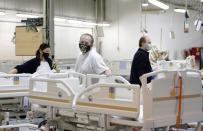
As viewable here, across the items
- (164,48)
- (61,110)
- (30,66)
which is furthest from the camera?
(164,48)

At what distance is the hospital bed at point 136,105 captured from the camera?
9.57 ft

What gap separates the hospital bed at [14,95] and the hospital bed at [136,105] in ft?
4.01

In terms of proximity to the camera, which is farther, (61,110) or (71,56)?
(71,56)

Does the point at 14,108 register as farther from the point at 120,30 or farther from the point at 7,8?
the point at 120,30

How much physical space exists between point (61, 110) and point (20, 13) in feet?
31.9

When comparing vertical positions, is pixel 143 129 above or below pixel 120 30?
below

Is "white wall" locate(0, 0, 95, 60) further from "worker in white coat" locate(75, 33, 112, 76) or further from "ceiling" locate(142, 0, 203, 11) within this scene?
"worker in white coat" locate(75, 33, 112, 76)

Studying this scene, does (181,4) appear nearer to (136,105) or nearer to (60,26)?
(60,26)

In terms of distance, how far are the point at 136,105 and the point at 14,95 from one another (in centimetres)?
219

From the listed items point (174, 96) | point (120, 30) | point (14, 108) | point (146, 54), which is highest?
point (120, 30)

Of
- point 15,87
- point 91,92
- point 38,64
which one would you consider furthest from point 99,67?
point 38,64

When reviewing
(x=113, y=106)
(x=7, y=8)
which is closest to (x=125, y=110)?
(x=113, y=106)

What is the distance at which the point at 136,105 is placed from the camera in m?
2.86

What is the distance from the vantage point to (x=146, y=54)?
507 centimetres
